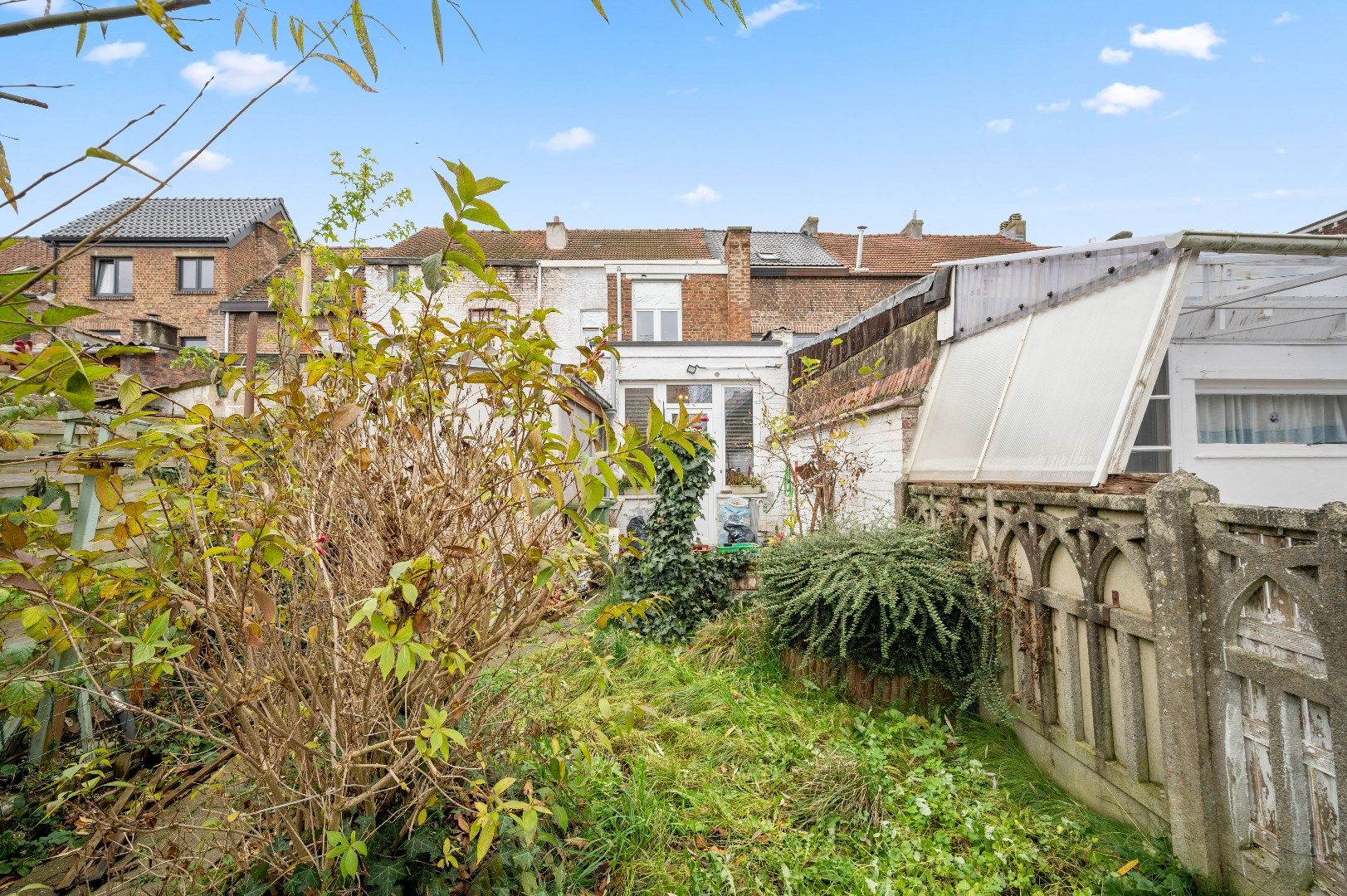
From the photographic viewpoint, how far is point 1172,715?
8.75ft

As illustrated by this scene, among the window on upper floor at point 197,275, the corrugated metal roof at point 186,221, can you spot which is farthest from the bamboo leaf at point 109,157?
the window on upper floor at point 197,275

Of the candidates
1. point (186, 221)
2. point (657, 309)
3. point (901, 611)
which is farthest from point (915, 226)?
point (186, 221)

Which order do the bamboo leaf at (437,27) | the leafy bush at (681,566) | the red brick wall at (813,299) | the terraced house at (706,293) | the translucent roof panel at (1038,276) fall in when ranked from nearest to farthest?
the bamboo leaf at (437,27)
the translucent roof panel at (1038,276)
the leafy bush at (681,566)
the terraced house at (706,293)
the red brick wall at (813,299)

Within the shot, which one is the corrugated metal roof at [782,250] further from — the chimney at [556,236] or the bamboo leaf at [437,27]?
the bamboo leaf at [437,27]

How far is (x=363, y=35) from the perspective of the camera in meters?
1.02

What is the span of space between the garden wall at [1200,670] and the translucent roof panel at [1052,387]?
0.40 metres

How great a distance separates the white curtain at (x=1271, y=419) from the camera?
530 centimetres

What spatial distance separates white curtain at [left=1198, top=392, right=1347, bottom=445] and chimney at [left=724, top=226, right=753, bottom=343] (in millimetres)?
12572

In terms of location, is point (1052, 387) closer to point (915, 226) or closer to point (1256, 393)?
point (1256, 393)

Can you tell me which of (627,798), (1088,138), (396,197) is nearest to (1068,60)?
(1088,138)

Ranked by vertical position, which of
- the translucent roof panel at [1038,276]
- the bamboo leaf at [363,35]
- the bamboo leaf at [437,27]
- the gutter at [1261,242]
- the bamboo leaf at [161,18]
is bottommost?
the bamboo leaf at [161,18]

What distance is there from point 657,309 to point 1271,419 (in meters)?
13.6

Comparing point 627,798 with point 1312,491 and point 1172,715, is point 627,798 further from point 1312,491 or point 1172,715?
point 1312,491

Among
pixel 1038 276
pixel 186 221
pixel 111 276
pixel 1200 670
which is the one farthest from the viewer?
pixel 186 221
